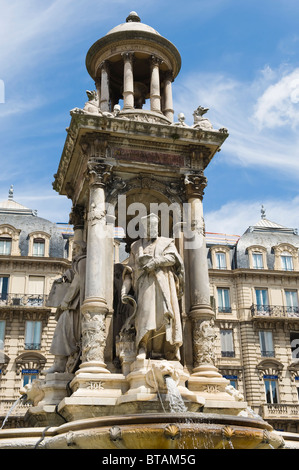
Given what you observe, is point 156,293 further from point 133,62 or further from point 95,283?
point 133,62

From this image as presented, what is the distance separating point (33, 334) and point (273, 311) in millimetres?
19594

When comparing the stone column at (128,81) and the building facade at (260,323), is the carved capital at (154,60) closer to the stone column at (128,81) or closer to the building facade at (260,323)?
the stone column at (128,81)

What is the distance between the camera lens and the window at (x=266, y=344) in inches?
1818

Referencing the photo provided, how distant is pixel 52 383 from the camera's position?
12.5 meters

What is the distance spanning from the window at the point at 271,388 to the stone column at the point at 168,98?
110ft

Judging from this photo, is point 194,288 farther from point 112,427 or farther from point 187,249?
point 112,427

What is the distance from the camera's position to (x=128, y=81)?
16078 mm

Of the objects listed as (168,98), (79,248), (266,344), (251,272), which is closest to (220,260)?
(251,272)

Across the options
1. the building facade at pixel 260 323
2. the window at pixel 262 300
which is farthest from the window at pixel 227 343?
the window at pixel 262 300

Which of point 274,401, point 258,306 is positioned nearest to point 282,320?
point 258,306

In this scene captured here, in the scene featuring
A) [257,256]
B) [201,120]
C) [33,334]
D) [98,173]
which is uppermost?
[257,256]

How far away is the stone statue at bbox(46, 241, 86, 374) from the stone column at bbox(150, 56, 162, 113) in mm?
4867

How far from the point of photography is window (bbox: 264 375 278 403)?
4500 centimetres

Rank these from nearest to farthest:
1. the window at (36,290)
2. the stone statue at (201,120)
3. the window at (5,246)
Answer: the stone statue at (201,120) < the window at (36,290) < the window at (5,246)
